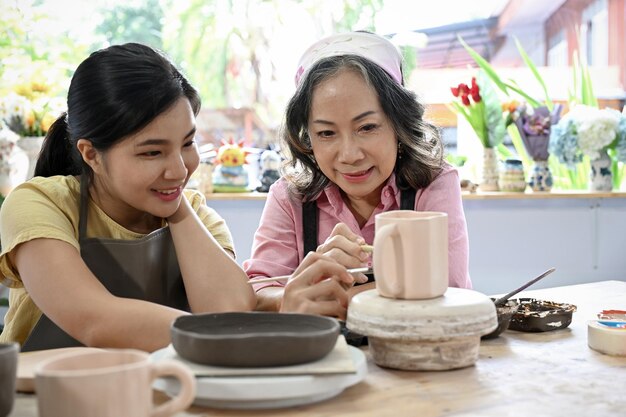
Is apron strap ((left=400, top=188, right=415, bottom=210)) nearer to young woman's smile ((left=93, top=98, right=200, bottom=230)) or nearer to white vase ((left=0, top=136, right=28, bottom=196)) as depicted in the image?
young woman's smile ((left=93, top=98, right=200, bottom=230))

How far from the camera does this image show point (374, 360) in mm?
1207

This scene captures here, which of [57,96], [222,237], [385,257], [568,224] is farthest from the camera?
[57,96]

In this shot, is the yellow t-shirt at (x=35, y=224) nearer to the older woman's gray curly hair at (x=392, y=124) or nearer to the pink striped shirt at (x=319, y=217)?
the pink striped shirt at (x=319, y=217)

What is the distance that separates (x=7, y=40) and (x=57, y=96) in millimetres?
436

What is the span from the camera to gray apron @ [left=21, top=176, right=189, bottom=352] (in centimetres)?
161

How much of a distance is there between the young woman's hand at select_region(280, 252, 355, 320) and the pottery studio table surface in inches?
7.5

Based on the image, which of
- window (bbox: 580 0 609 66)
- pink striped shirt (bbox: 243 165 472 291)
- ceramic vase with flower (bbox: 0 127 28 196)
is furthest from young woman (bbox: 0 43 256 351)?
window (bbox: 580 0 609 66)

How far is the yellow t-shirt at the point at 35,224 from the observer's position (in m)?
1.54

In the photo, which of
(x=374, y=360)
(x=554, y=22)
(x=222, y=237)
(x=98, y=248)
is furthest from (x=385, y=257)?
(x=554, y=22)

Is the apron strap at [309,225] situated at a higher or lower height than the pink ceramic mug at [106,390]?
higher

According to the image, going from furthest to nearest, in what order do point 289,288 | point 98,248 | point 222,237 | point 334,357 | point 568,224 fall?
point 568,224 → point 222,237 → point 98,248 → point 289,288 → point 334,357

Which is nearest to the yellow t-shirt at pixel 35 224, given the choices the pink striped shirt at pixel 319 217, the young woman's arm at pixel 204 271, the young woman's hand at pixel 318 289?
the young woman's arm at pixel 204 271

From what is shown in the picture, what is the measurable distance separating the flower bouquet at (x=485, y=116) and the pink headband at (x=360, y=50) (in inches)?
74.5

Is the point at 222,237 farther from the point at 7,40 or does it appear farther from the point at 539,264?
the point at 7,40
